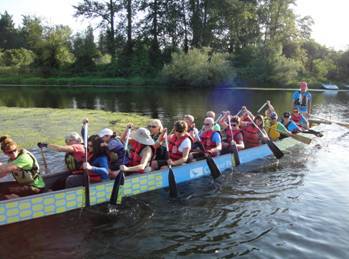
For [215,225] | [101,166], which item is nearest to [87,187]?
[101,166]

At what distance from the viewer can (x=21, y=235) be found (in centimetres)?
641

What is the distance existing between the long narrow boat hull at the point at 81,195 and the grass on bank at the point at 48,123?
5528 millimetres

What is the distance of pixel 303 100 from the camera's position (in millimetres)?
15047

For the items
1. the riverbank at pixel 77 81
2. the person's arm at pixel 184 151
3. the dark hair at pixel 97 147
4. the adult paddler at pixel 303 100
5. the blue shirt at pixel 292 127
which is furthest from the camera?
the riverbank at pixel 77 81

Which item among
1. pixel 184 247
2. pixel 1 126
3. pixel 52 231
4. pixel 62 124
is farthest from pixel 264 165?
pixel 1 126

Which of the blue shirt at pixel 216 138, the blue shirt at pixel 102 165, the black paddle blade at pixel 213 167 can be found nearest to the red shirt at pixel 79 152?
the blue shirt at pixel 102 165

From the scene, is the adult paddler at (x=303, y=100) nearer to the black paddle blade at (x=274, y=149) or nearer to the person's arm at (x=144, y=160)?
the black paddle blade at (x=274, y=149)

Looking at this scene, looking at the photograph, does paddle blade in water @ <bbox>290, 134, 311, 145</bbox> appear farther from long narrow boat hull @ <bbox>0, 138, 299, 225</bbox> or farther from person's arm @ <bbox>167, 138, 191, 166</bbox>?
person's arm @ <bbox>167, 138, 191, 166</bbox>

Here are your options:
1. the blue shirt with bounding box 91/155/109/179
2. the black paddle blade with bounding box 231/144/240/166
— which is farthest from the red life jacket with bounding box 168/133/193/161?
the blue shirt with bounding box 91/155/109/179

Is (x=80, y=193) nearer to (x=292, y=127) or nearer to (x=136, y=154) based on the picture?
(x=136, y=154)

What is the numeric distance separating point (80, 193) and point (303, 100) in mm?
10851

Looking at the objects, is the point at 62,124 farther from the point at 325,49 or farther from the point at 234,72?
the point at 325,49

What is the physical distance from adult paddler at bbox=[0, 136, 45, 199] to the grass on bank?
219 inches

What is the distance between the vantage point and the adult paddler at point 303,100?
1490cm
